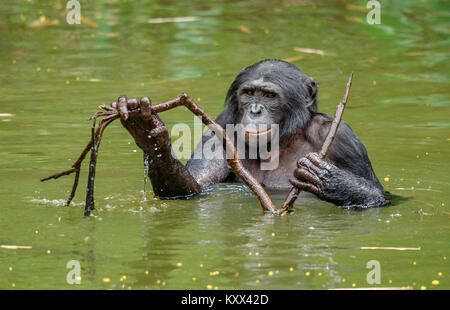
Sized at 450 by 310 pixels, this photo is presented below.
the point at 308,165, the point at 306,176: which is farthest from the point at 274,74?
the point at 306,176

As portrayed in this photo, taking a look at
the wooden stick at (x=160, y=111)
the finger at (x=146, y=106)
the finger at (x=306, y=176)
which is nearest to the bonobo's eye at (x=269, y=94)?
the finger at (x=306, y=176)

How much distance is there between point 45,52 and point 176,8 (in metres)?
4.56

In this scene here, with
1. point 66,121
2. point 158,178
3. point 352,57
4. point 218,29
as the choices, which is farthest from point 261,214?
point 218,29

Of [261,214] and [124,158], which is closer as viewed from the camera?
[261,214]

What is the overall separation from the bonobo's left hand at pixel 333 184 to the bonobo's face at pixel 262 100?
2.23ft

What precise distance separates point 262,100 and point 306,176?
1.22 metres

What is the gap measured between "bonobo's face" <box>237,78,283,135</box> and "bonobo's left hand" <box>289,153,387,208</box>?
0.68 m

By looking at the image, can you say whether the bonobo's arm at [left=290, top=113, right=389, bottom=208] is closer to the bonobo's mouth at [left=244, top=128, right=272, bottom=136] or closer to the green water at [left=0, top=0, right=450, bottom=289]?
the green water at [left=0, top=0, right=450, bottom=289]

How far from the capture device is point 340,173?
29.6 feet

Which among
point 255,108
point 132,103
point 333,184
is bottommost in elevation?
point 333,184

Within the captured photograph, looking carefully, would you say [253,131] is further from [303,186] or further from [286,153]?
[303,186]

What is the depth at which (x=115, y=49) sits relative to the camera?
18.6 meters

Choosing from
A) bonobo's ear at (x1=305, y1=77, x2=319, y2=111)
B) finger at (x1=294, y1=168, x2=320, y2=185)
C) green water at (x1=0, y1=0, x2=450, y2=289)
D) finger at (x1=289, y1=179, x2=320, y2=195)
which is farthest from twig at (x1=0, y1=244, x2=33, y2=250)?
bonobo's ear at (x1=305, y1=77, x2=319, y2=111)

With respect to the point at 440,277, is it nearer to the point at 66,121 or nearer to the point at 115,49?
the point at 66,121
